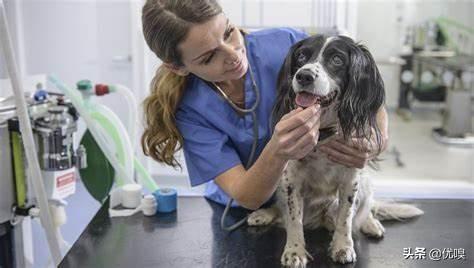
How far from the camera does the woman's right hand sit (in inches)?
37.5

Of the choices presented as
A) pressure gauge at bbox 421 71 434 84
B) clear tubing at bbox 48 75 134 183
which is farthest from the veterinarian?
pressure gauge at bbox 421 71 434 84

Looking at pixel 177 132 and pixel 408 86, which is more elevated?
pixel 177 132

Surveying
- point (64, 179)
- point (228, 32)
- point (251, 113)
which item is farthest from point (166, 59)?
point (64, 179)

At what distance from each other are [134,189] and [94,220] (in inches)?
5.6

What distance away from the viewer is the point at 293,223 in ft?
3.73

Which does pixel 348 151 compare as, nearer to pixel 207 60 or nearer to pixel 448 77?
pixel 207 60

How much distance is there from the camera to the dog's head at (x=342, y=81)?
102 cm

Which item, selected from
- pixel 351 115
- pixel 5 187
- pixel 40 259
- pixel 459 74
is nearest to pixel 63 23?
pixel 40 259

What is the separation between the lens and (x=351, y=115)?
1052 millimetres

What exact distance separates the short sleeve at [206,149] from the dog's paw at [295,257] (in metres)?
0.27

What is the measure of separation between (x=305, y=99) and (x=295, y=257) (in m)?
0.35

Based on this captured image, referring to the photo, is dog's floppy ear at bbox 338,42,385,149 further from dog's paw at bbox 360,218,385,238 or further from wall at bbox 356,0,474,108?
wall at bbox 356,0,474,108

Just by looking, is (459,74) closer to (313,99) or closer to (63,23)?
(63,23)

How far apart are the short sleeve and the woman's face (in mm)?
143
